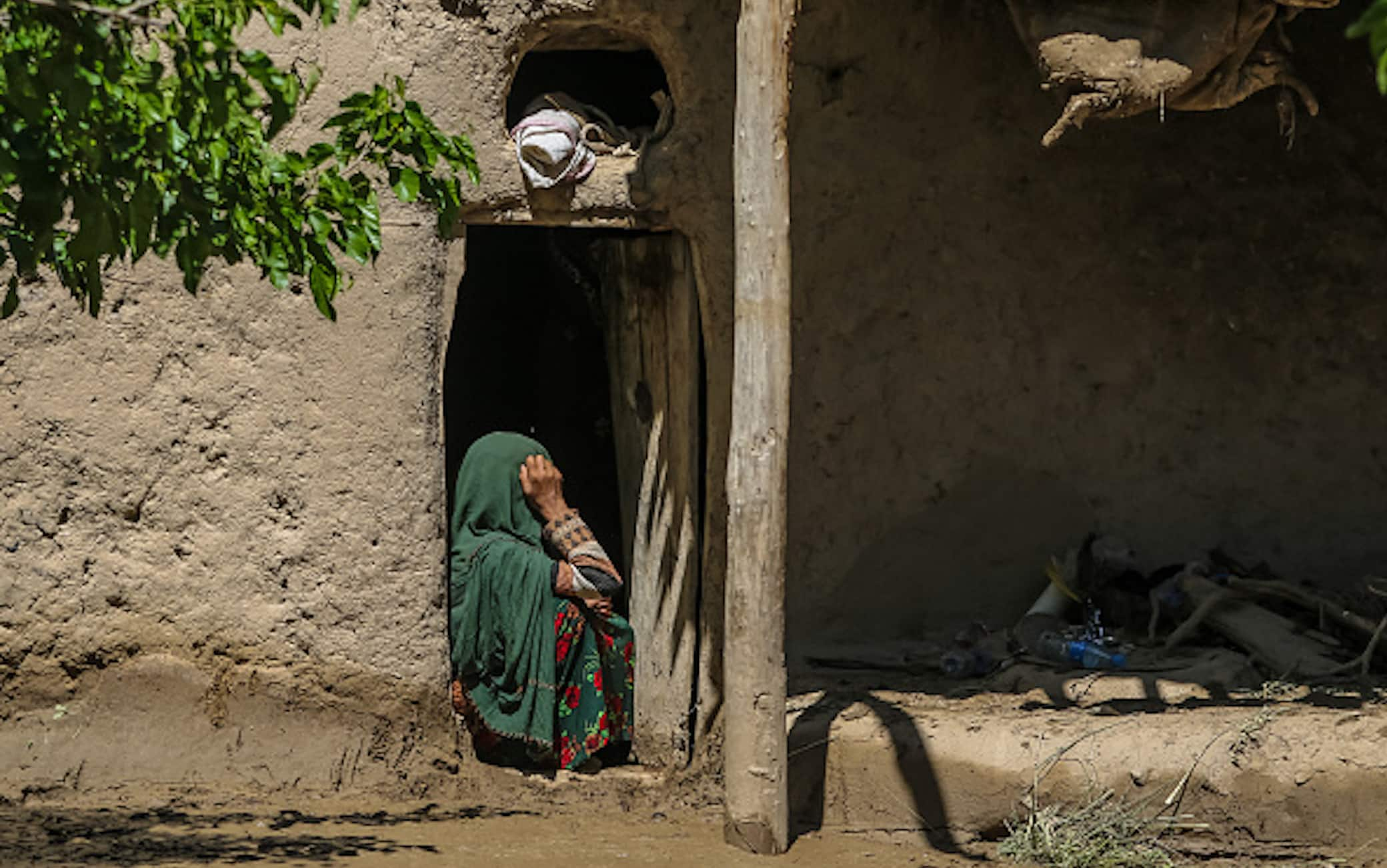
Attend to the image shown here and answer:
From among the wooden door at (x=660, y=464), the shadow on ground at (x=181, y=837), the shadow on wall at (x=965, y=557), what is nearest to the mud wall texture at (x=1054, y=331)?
the shadow on wall at (x=965, y=557)

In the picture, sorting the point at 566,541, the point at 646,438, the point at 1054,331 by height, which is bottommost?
the point at 566,541

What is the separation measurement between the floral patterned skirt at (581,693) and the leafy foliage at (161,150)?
289 centimetres

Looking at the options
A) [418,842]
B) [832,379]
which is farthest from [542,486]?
[418,842]

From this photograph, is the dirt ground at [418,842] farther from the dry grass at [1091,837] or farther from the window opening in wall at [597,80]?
the window opening in wall at [597,80]

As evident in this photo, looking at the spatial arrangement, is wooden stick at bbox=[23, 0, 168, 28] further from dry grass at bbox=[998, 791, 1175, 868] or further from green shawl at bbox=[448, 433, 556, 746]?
dry grass at bbox=[998, 791, 1175, 868]

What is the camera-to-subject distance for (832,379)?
7.17 m

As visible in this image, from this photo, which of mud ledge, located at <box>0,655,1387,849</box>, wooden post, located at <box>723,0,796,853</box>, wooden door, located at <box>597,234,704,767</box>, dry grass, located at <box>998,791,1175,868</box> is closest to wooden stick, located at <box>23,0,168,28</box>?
wooden post, located at <box>723,0,796,853</box>

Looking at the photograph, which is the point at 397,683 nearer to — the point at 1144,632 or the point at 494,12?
the point at 494,12

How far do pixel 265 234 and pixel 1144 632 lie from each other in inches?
163

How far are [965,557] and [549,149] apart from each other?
7.29ft

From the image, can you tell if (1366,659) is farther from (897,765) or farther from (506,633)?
(506,633)

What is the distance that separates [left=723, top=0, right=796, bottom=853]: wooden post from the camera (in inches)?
224

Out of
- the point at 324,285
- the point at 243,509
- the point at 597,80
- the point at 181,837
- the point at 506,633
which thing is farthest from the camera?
the point at 597,80

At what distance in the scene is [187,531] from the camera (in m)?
6.21
